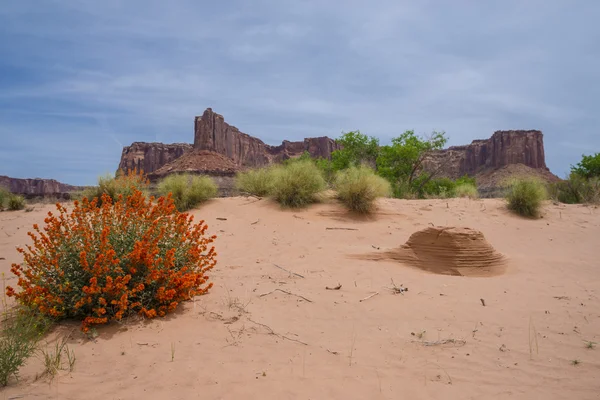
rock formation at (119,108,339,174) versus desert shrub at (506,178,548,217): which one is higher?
rock formation at (119,108,339,174)

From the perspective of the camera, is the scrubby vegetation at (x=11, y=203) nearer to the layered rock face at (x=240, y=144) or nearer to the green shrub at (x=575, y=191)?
the green shrub at (x=575, y=191)

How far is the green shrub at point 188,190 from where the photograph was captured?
39.3 feet

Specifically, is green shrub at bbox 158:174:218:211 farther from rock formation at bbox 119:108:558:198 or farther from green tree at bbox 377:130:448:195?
rock formation at bbox 119:108:558:198

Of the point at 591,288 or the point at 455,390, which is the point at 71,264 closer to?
the point at 455,390

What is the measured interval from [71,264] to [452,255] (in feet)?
19.0

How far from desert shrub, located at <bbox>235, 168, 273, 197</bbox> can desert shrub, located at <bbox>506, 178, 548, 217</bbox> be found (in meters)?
7.54

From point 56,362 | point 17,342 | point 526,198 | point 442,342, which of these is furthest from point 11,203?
point 526,198

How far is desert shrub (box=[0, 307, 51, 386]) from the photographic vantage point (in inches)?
105

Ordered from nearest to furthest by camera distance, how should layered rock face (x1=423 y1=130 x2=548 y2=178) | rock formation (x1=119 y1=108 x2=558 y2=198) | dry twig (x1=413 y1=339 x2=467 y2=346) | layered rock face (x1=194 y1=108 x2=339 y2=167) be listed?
1. dry twig (x1=413 y1=339 x2=467 y2=346)
2. rock formation (x1=119 y1=108 x2=558 y2=198)
3. layered rock face (x1=194 y1=108 x2=339 y2=167)
4. layered rock face (x1=423 y1=130 x2=548 y2=178)

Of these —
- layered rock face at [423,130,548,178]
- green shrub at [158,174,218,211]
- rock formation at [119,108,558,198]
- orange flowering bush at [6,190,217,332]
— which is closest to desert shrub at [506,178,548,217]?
green shrub at [158,174,218,211]

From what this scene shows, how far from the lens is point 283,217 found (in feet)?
35.8

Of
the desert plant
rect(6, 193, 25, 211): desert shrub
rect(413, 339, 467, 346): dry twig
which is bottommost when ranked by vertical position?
rect(413, 339, 467, 346): dry twig

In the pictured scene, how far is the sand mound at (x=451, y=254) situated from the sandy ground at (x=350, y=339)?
28 cm

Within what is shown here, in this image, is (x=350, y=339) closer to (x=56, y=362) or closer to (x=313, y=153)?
(x=56, y=362)
